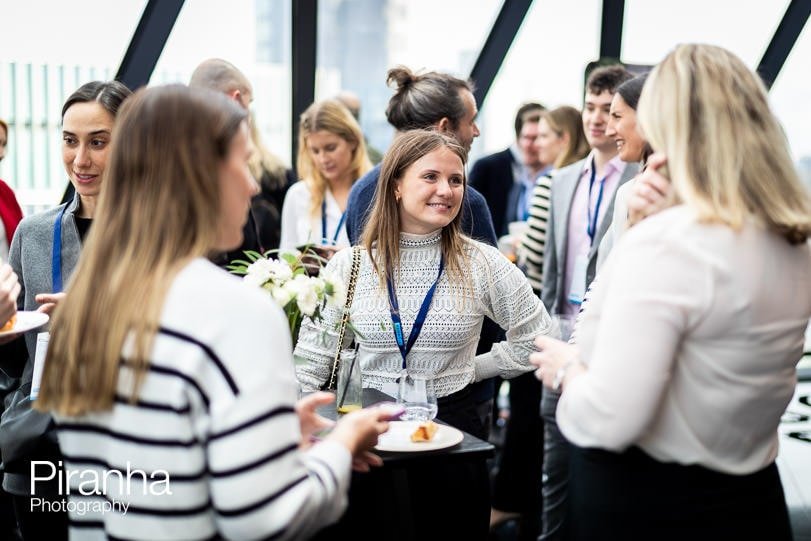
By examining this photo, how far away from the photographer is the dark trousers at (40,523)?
7.41ft

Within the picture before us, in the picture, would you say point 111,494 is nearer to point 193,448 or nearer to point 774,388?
point 193,448

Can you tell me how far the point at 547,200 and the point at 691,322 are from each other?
2499 millimetres

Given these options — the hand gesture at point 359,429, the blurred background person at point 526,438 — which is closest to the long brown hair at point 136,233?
the hand gesture at point 359,429

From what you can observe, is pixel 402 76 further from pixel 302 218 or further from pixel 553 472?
pixel 553 472

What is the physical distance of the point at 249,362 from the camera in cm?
125

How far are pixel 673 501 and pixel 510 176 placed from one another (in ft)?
12.7

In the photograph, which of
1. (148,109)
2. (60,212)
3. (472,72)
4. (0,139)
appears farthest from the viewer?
(472,72)

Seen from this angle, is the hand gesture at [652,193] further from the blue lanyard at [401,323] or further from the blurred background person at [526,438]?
the blurred background person at [526,438]

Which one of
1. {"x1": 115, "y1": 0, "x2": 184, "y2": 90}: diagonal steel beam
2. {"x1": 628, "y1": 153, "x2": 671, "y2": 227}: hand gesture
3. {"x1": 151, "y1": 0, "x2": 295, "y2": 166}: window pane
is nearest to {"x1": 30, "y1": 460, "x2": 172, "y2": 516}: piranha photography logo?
{"x1": 628, "y1": 153, "x2": 671, "y2": 227}: hand gesture

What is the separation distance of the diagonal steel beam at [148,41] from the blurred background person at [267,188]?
0.69 meters

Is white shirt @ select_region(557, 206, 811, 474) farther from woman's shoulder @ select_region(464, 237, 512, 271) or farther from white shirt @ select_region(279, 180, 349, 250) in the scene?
white shirt @ select_region(279, 180, 349, 250)

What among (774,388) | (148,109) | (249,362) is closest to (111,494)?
(249,362)

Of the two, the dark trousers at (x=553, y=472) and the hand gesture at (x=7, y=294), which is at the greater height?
the hand gesture at (x=7, y=294)

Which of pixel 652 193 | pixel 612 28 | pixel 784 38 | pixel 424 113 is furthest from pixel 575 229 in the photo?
pixel 784 38
